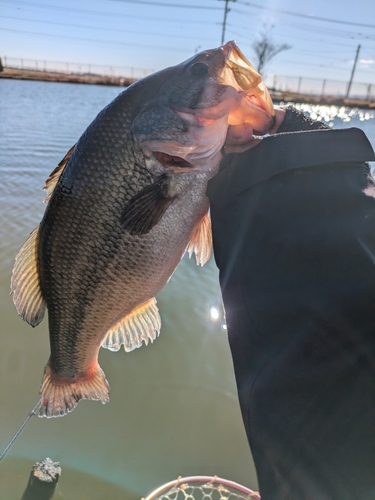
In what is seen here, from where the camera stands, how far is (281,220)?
1.27 meters

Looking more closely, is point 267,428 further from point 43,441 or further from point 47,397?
point 43,441

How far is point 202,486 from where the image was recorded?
2.51 metres

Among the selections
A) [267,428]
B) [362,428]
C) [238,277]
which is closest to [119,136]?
[238,277]

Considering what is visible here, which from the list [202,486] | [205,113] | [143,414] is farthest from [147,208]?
[143,414]

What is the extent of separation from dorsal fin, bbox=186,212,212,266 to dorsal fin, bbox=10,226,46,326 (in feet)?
2.76

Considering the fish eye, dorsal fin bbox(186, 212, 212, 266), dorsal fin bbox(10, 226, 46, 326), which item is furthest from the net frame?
the fish eye

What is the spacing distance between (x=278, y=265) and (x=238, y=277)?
17cm

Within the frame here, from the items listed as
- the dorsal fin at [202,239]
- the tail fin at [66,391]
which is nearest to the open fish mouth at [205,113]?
the dorsal fin at [202,239]

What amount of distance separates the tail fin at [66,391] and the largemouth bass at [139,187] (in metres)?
0.48

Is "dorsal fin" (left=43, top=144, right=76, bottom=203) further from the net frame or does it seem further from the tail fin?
the net frame

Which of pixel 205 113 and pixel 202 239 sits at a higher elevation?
pixel 205 113

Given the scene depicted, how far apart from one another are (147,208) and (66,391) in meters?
1.30

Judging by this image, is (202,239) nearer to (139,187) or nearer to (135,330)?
(139,187)

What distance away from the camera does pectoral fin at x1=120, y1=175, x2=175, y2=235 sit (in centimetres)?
167
